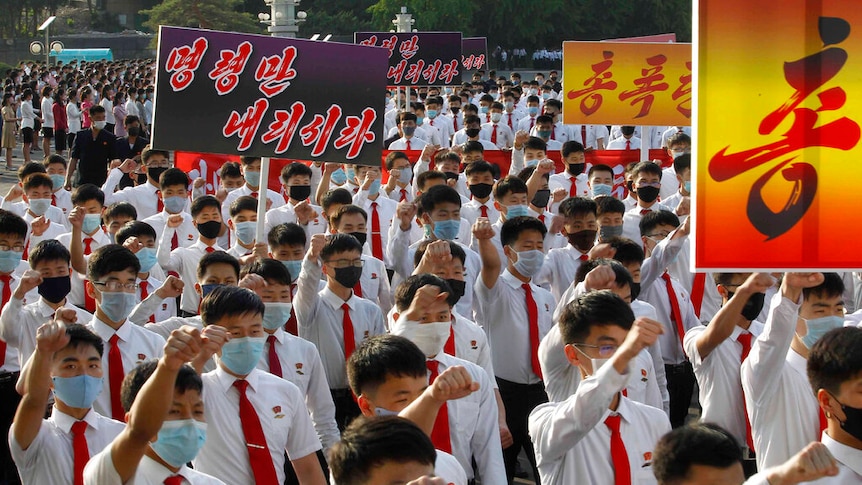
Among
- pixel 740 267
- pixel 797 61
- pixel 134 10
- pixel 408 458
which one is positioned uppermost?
pixel 134 10

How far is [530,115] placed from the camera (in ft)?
72.1

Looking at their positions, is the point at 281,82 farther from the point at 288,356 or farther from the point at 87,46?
the point at 87,46

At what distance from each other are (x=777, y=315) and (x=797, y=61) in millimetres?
915

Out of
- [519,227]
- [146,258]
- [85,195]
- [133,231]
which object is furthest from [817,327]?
[85,195]

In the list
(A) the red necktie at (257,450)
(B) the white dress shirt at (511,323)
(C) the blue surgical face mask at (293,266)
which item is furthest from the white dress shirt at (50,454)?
(C) the blue surgical face mask at (293,266)

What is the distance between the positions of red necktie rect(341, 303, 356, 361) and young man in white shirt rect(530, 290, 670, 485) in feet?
7.12

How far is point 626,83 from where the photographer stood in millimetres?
11859

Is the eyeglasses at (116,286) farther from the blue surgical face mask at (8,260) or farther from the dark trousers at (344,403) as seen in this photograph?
the blue surgical face mask at (8,260)

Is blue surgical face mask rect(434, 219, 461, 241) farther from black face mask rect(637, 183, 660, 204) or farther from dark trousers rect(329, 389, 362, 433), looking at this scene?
black face mask rect(637, 183, 660, 204)

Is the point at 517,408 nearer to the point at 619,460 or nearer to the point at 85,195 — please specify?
the point at 619,460

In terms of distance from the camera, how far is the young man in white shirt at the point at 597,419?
13.5ft

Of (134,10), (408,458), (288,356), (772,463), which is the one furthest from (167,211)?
(134,10)

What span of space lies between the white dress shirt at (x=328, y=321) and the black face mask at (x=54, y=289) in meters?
1.21

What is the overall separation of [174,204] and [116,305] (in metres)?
3.79
